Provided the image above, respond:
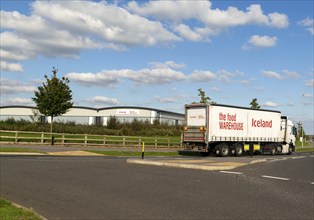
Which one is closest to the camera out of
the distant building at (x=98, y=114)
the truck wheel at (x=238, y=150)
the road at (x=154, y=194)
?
the road at (x=154, y=194)

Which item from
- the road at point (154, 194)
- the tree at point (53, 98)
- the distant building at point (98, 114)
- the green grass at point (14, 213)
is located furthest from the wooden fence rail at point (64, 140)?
the distant building at point (98, 114)

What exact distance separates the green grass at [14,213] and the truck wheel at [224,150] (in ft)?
76.7

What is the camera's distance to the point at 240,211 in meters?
8.41

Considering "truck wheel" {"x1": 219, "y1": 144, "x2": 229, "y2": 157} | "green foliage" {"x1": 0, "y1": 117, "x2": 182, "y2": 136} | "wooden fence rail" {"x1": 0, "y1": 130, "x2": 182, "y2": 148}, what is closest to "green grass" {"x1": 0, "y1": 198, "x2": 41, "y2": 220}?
"truck wheel" {"x1": 219, "y1": 144, "x2": 229, "y2": 157}

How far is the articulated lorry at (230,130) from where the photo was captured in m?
29.1

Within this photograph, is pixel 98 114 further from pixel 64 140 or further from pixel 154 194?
pixel 154 194

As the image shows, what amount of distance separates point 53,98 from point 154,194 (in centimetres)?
3006

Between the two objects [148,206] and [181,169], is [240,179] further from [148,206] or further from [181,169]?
[148,206]

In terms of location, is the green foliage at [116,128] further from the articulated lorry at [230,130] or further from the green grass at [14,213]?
the green grass at [14,213]

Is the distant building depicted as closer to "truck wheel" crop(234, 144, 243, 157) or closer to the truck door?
"truck wheel" crop(234, 144, 243, 157)

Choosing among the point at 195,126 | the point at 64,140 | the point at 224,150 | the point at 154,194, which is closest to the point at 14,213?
the point at 154,194

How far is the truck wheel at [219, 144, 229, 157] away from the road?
14.5 metres

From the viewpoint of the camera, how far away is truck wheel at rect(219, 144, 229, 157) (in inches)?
1174

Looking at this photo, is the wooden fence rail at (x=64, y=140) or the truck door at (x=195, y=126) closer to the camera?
the truck door at (x=195, y=126)
